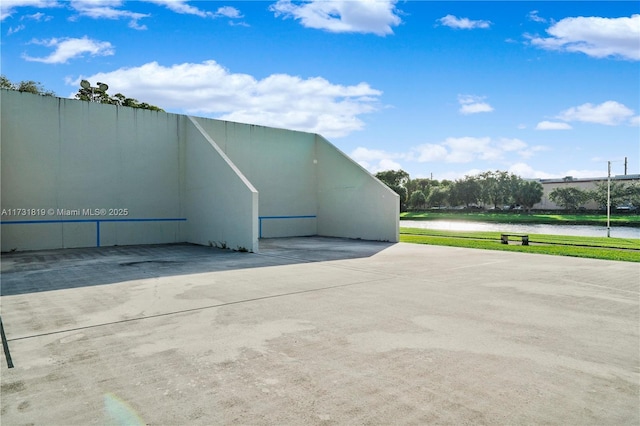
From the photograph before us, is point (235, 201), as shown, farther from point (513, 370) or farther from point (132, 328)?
point (513, 370)

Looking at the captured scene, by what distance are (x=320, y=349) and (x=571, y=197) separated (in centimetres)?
7503

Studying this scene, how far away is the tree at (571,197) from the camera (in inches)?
2654

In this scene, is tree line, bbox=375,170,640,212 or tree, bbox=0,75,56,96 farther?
tree line, bbox=375,170,640,212

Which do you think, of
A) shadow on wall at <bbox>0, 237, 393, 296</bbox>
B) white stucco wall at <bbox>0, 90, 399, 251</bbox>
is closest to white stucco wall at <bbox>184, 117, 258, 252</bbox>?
white stucco wall at <bbox>0, 90, 399, 251</bbox>

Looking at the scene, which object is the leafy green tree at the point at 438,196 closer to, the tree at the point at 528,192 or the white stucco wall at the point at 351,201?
the tree at the point at 528,192

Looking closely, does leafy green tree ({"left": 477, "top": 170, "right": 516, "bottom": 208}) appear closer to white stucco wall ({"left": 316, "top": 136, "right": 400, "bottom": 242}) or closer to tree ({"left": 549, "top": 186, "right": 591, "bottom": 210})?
tree ({"left": 549, "top": 186, "right": 591, "bottom": 210})

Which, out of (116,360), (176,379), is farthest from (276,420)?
(116,360)

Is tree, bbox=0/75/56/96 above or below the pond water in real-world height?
above

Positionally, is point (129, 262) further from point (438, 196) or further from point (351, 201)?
point (438, 196)

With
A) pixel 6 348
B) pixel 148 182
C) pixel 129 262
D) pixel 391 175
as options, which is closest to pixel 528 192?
pixel 391 175

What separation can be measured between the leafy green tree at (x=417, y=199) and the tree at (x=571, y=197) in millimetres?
25260

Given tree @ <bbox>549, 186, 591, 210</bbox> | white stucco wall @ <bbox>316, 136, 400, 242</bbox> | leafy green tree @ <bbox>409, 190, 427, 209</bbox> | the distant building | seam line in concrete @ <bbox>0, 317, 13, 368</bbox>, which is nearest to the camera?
seam line in concrete @ <bbox>0, 317, 13, 368</bbox>

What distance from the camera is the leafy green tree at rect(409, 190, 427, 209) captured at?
3440 inches

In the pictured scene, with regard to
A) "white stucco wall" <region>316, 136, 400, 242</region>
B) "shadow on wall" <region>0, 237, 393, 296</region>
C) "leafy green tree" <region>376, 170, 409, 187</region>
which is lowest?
Answer: "shadow on wall" <region>0, 237, 393, 296</region>
